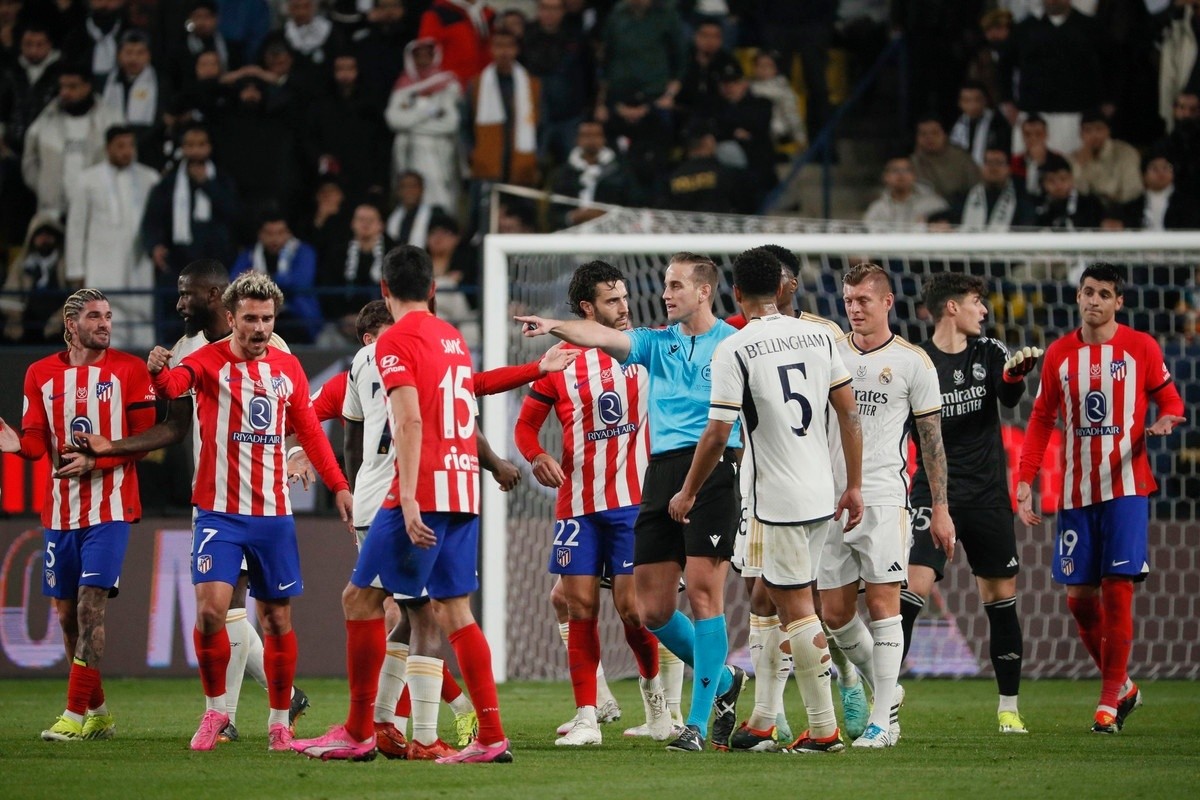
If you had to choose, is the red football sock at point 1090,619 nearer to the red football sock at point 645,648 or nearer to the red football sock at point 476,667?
the red football sock at point 645,648

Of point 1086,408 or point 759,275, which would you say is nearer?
point 759,275

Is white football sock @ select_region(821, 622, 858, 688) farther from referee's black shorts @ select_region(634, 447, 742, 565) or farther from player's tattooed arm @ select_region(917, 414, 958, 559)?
referee's black shorts @ select_region(634, 447, 742, 565)

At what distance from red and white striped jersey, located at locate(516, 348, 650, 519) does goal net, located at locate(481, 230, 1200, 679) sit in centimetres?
297

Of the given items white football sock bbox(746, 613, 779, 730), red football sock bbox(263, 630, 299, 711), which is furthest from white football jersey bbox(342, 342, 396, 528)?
white football sock bbox(746, 613, 779, 730)

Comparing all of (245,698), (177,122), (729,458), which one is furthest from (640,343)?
(177,122)

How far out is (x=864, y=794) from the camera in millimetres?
5766

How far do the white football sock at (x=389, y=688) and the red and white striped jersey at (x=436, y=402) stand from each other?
32.1 inches

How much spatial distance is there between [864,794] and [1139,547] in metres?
3.17

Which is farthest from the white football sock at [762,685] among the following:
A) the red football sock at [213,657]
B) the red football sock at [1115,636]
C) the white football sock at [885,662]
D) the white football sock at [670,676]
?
the red football sock at [213,657]

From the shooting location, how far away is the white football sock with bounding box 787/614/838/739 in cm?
675

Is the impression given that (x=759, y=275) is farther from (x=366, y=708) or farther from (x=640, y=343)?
(x=366, y=708)

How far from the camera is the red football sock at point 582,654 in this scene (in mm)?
7570

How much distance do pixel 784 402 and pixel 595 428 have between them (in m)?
1.50

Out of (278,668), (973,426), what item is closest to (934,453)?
(973,426)
